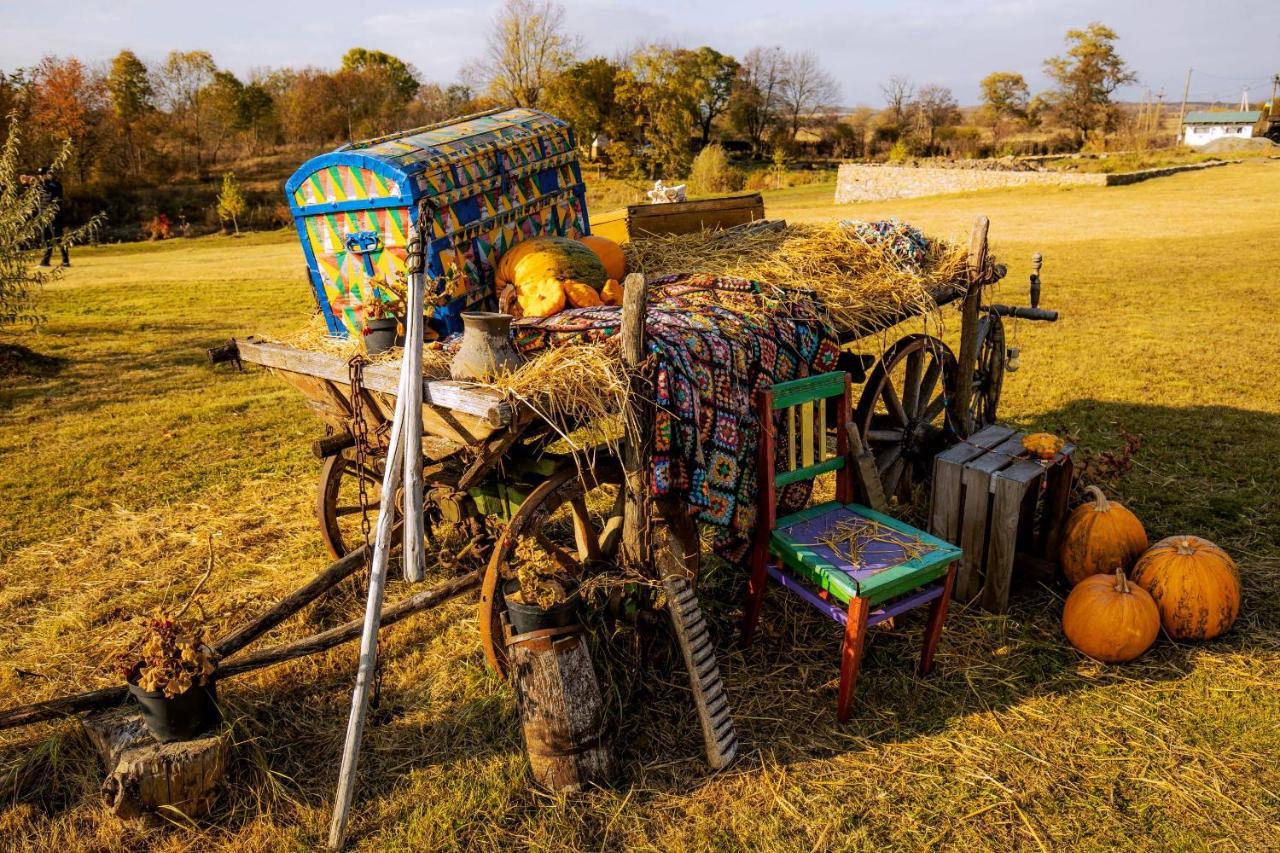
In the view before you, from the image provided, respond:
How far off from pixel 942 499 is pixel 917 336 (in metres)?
1.22

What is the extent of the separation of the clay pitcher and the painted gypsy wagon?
70 millimetres

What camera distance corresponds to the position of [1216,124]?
76.2 metres

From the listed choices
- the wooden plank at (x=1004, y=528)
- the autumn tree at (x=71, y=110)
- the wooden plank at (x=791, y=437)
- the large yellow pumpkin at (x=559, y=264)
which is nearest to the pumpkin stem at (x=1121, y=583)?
the wooden plank at (x=1004, y=528)

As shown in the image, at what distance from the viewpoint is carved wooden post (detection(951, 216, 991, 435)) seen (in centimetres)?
530

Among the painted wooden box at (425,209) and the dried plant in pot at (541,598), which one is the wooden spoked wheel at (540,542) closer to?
the dried plant in pot at (541,598)

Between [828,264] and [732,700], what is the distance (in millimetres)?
2595

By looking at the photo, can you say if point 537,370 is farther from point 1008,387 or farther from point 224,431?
point 1008,387

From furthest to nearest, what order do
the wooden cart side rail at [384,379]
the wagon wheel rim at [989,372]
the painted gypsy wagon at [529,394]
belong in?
the wagon wheel rim at [989,372]
the painted gypsy wagon at [529,394]
the wooden cart side rail at [384,379]

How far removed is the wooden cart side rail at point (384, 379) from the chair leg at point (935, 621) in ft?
7.06

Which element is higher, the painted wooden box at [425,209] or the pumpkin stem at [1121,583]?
the painted wooden box at [425,209]

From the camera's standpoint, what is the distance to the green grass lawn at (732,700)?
304 cm

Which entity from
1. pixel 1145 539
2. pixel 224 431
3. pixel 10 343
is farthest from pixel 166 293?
pixel 1145 539

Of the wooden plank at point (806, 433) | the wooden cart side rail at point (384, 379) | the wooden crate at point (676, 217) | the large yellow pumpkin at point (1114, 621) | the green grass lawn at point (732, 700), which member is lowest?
the green grass lawn at point (732, 700)

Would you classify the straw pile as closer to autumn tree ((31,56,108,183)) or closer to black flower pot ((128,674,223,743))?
black flower pot ((128,674,223,743))
